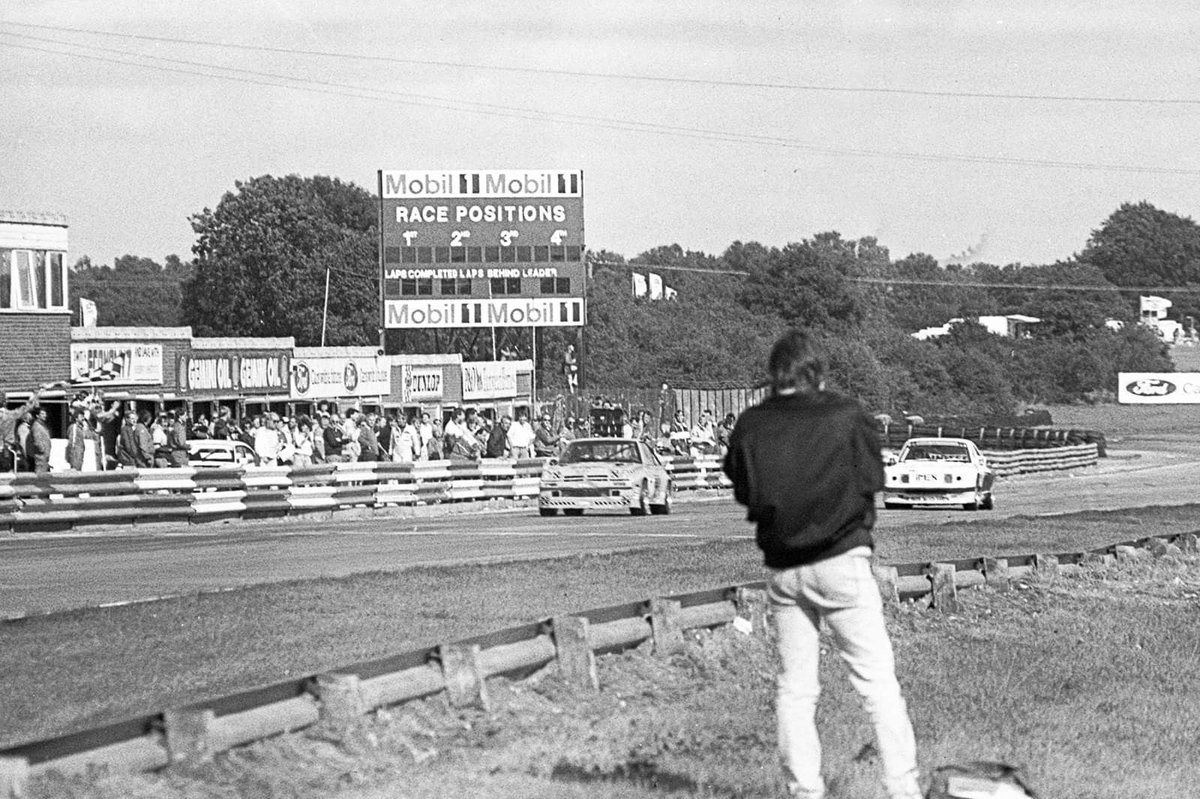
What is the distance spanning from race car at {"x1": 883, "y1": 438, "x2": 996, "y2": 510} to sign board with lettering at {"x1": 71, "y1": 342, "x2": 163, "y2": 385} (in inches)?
748

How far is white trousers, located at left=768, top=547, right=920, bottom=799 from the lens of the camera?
7445 millimetres

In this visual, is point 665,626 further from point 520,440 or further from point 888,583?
point 520,440

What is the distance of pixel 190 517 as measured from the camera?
30.4m

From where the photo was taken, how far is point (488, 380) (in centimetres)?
6153

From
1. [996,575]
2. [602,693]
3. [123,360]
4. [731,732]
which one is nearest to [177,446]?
[123,360]

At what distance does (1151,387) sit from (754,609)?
108834mm

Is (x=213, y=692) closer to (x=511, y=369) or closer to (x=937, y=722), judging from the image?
(x=937, y=722)

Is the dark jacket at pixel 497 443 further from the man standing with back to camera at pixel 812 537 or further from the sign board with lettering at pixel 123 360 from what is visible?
the man standing with back to camera at pixel 812 537

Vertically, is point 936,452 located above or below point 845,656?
below

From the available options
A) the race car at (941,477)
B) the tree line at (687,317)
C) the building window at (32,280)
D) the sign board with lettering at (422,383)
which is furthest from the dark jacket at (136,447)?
the tree line at (687,317)

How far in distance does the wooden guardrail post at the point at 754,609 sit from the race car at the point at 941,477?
22.8 meters

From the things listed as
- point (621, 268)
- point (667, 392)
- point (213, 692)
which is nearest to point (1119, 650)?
point (213, 692)

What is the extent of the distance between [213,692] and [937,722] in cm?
396

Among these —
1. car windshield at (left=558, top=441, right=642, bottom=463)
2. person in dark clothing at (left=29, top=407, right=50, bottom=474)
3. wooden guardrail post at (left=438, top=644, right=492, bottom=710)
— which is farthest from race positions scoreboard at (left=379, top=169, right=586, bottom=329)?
wooden guardrail post at (left=438, top=644, right=492, bottom=710)
